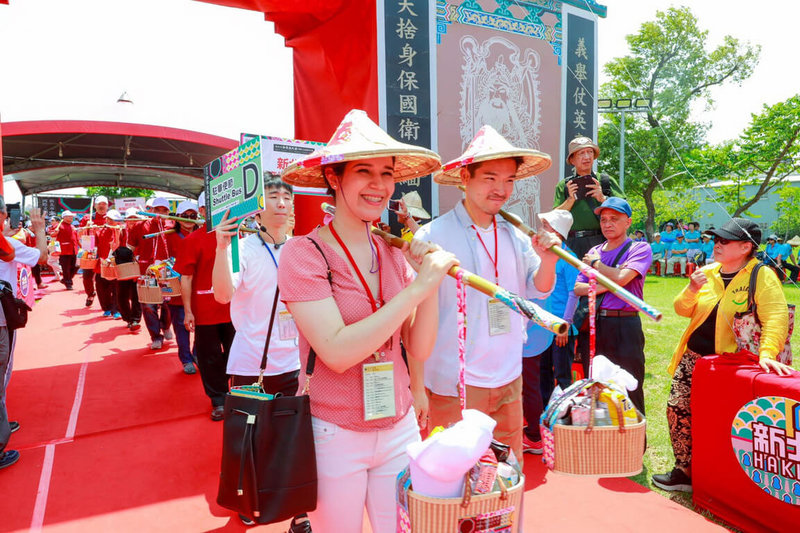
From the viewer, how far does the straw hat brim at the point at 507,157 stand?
7.23 ft

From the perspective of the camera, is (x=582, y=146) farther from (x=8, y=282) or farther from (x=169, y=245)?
(x=169, y=245)

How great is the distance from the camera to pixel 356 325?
4.80 feet

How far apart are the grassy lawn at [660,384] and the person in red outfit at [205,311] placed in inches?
140

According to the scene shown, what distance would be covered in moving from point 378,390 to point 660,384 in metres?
5.02

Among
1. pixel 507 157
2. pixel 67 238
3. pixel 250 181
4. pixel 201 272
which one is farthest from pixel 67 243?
pixel 507 157

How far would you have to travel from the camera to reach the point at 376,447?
166 cm

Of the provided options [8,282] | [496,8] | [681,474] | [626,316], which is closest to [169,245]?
[8,282]

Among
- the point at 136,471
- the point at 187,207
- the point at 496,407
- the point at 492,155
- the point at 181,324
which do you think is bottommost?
the point at 136,471

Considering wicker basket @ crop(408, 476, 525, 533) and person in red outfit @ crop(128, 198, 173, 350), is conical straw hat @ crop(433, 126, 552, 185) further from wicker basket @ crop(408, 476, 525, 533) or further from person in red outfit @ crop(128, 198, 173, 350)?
person in red outfit @ crop(128, 198, 173, 350)

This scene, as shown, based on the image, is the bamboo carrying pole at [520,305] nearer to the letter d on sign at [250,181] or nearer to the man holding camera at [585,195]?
the letter d on sign at [250,181]

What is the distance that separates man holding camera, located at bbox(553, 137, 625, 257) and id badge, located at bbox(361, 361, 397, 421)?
10.5ft

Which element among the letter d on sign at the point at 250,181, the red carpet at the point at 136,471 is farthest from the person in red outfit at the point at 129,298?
the letter d on sign at the point at 250,181

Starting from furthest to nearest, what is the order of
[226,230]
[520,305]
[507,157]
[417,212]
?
[417,212] < [226,230] < [507,157] < [520,305]

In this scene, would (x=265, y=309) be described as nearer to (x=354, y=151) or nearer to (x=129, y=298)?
(x=354, y=151)
